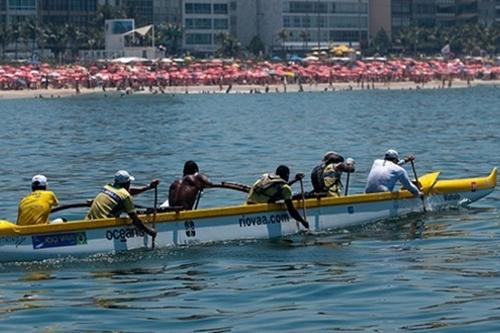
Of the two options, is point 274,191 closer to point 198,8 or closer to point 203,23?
point 198,8

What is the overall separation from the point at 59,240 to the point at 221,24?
17415 cm

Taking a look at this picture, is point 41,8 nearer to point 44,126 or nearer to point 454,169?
point 44,126

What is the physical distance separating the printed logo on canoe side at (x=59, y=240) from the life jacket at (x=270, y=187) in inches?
161

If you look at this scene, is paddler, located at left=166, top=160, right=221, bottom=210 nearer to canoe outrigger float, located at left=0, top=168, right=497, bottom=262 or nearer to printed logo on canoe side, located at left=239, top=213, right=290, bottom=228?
canoe outrigger float, located at left=0, top=168, right=497, bottom=262

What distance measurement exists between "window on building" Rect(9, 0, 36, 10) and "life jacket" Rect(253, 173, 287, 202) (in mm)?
158051

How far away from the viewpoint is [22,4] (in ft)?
601

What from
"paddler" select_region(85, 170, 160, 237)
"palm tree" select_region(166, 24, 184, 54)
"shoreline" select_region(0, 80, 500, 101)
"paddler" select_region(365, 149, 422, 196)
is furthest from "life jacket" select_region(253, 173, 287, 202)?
"palm tree" select_region(166, 24, 184, 54)

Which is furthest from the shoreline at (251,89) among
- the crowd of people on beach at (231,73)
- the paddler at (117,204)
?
the paddler at (117,204)

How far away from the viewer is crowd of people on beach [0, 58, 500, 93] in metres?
148

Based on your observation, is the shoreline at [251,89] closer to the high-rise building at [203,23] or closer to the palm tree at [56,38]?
the palm tree at [56,38]

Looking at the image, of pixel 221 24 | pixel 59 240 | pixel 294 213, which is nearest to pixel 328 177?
pixel 294 213

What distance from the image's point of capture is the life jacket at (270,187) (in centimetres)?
2848

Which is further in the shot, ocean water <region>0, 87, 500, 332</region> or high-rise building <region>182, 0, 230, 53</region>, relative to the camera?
high-rise building <region>182, 0, 230, 53</region>

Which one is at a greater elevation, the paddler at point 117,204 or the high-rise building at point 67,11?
the high-rise building at point 67,11
